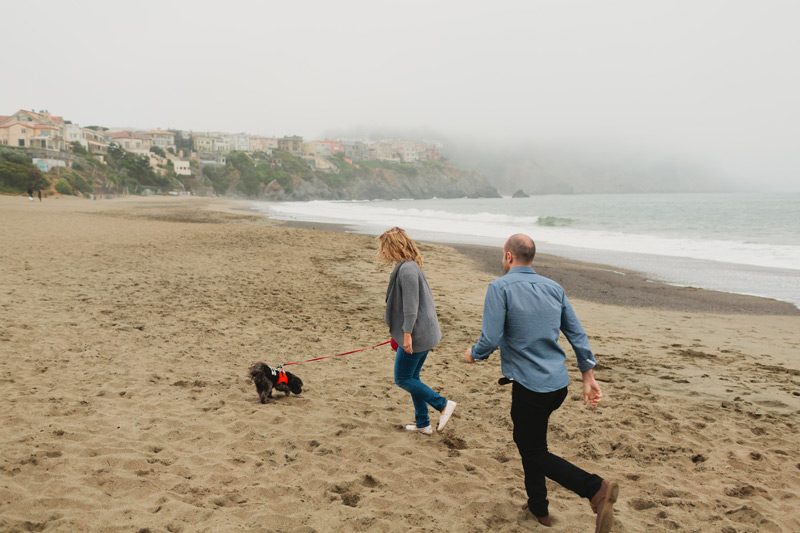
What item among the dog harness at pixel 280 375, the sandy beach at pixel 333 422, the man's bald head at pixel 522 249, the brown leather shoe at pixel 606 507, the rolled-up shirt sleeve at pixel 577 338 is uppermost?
the man's bald head at pixel 522 249

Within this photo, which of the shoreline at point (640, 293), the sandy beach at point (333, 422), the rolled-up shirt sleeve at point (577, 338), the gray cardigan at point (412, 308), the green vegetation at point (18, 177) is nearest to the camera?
the rolled-up shirt sleeve at point (577, 338)

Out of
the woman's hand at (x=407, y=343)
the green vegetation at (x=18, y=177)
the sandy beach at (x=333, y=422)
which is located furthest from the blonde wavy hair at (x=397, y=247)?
the green vegetation at (x=18, y=177)

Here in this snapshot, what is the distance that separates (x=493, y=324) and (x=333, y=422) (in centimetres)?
236

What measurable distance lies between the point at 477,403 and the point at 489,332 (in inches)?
99.4

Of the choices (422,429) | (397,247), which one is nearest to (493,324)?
(397,247)

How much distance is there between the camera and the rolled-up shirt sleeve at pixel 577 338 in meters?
2.89

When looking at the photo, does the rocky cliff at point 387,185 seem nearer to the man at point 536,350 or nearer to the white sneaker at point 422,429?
the white sneaker at point 422,429

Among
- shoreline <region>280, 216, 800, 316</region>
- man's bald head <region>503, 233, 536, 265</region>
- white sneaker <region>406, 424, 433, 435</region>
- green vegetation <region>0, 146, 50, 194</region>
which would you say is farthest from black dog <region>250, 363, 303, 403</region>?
green vegetation <region>0, 146, 50, 194</region>

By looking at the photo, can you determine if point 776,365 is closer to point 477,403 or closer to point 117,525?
point 477,403

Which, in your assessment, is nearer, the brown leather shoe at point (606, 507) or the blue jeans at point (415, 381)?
the brown leather shoe at point (606, 507)

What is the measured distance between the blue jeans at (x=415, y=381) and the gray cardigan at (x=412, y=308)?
0.40 feet

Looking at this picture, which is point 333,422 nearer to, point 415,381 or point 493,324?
point 415,381

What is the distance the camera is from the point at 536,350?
9.41ft

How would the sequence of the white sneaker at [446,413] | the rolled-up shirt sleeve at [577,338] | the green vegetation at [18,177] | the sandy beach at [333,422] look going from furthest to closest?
1. the green vegetation at [18,177]
2. the white sneaker at [446,413]
3. the sandy beach at [333,422]
4. the rolled-up shirt sleeve at [577,338]
